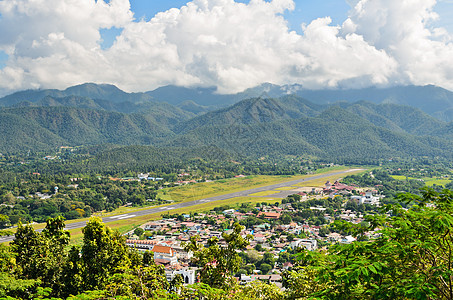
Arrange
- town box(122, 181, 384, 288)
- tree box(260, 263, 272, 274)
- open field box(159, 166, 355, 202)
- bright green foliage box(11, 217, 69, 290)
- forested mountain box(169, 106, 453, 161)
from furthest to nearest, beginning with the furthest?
forested mountain box(169, 106, 453, 161), open field box(159, 166, 355, 202), town box(122, 181, 384, 288), tree box(260, 263, 272, 274), bright green foliage box(11, 217, 69, 290)

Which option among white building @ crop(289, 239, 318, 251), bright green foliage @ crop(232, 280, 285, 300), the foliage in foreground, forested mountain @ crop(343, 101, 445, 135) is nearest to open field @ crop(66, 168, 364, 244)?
white building @ crop(289, 239, 318, 251)

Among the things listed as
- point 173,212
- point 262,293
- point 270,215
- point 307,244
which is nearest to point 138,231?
point 173,212

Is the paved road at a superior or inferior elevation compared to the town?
superior

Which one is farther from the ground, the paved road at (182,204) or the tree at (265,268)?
the paved road at (182,204)

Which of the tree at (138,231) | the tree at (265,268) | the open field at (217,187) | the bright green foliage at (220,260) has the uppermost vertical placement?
the bright green foliage at (220,260)

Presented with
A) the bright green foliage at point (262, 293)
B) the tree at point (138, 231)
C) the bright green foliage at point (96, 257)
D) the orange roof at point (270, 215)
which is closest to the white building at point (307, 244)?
the orange roof at point (270, 215)

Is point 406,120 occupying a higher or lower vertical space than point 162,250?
higher

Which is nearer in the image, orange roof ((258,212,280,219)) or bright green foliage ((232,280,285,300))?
bright green foliage ((232,280,285,300))

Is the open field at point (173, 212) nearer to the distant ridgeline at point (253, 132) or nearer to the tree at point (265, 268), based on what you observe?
the tree at point (265, 268)

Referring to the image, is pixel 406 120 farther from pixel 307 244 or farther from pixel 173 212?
pixel 307 244

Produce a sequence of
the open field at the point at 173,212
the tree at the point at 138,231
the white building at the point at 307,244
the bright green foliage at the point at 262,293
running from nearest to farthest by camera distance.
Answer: the bright green foliage at the point at 262,293 → the white building at the point at 307,244 → the tree at the point at 138,231 → the open field at the point at 173,212

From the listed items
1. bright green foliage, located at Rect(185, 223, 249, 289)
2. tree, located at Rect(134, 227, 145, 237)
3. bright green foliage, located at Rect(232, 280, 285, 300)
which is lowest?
tree, located at Rect(134, 227, 145, 237)

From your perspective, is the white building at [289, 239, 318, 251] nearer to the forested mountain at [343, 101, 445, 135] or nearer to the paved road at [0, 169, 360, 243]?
the paved road at [0, 169, 360, 243]

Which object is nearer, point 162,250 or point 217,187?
point 162,250
